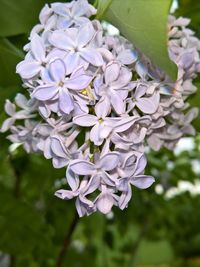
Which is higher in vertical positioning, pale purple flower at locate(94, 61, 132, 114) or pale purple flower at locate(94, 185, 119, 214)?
pale purple flower at locate(94, 61, 132, 114)

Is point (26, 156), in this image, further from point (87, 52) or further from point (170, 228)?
point (170, 228)

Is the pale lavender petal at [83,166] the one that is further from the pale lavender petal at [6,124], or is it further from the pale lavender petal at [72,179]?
the pale lavender petal at [6,124]

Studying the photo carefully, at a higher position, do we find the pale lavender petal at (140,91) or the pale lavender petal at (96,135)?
the pale lavender petal at (140,91)

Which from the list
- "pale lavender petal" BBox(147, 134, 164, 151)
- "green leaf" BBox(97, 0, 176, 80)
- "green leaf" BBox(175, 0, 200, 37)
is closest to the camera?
"green leaf" BBox(97, 0, 176, 80)

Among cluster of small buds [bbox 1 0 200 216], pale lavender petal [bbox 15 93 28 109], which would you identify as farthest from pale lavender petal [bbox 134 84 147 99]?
pale lavender petal [bbox 15 93 28 109]

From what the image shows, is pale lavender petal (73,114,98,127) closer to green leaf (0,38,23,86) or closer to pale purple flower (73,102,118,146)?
pale purple flower (73,102,118,146)

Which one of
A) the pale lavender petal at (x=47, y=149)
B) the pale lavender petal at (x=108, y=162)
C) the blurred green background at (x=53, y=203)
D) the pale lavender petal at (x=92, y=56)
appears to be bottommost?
the blurred green background at (x=53, y=203)

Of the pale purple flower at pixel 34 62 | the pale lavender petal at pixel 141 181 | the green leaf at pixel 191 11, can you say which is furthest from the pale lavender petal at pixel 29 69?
the green leaf at pixel 191 11
